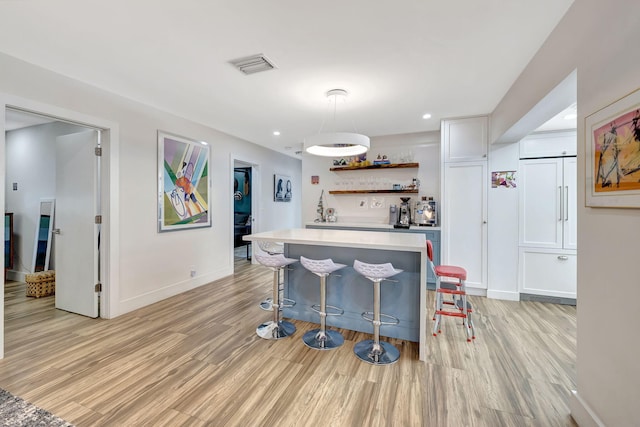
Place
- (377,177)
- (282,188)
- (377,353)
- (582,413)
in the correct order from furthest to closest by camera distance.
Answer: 1. (282,188)
2. (377,177)
3. (377,353)
4. (582,413)

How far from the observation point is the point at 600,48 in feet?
4.73

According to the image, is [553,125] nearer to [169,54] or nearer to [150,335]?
[169,54]

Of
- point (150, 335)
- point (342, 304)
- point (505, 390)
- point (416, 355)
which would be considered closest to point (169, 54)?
point (150, 335)

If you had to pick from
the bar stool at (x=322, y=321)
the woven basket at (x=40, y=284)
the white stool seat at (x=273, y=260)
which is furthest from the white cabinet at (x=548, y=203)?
the woven basket at (x=40, y=284)

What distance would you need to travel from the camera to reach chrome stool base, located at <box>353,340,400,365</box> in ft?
7.59

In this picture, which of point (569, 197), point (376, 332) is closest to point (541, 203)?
point (569, 197)

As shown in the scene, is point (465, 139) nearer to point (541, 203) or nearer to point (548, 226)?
point (541, 203)

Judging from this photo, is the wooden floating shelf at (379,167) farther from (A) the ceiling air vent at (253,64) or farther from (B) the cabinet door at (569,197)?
(A) the ceiling air vent at (253,64)

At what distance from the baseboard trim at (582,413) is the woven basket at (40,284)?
573cm

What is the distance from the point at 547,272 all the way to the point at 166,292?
510cm

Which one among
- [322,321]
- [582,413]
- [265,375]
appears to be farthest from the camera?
[322,321]

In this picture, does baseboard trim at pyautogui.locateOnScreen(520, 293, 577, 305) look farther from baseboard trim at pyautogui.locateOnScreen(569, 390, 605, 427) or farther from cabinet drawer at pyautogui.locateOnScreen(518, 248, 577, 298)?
baseboard trim at pyautogui.locateOnScreen(569, 390, 605, 427)

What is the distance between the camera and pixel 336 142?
2600 mm

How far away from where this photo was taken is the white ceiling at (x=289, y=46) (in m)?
1.78
